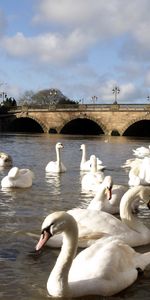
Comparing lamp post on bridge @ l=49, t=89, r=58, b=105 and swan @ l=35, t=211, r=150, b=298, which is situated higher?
lamp post on bridge @ l=49, t=89, r=58, b=105

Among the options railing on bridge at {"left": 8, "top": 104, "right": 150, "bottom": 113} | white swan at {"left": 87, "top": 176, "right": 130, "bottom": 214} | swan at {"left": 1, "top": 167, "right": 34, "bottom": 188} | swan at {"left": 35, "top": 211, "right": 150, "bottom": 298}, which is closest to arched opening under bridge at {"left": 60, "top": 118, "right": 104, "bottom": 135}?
railing on bridge at {"left": 8, "top": 104, "right": 150, "bottom": 113}

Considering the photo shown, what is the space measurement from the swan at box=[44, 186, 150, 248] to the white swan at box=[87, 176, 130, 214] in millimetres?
1450

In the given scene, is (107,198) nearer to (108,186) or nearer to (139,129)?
(108,186)

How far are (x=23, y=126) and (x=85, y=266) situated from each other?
72282mm

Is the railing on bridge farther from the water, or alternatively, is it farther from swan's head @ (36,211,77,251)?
swan's head @ (36,211,77,251)

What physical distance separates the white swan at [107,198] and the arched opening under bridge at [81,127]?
57.8 m

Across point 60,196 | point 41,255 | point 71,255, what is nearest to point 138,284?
point 71,255

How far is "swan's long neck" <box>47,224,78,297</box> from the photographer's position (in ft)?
16.6

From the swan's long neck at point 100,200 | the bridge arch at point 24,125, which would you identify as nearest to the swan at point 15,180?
the swan's long neck at point 100,200

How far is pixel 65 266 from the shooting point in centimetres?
505

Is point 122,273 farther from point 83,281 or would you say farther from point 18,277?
point 18,277

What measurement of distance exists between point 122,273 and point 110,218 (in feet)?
5.09

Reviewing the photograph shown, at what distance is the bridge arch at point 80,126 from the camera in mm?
65894

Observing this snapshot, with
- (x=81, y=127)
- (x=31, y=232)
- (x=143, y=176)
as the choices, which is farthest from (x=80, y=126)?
(x=31, y=232)
